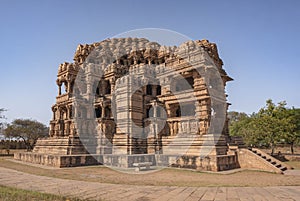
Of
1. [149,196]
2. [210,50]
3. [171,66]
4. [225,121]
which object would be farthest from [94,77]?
[149,196]

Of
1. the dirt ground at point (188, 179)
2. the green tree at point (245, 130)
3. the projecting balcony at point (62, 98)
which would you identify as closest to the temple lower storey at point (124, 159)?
the dirt ground at point (188, 179)

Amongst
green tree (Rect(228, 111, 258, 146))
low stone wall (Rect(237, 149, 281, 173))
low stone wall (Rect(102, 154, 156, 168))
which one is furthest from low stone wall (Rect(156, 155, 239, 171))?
green tree (Rect(228, 111, 258, 146))

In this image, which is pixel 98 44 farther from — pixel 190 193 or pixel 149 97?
pixel 190 193

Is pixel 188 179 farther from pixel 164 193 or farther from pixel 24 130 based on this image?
pixel 24 130

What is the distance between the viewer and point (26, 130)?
41.1 meters

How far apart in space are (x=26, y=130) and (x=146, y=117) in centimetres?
2726

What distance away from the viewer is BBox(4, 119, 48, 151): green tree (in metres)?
40.7

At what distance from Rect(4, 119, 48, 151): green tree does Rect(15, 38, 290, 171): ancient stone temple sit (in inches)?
685

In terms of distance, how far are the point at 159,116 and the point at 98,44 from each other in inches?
627

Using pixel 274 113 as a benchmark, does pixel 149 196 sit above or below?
below

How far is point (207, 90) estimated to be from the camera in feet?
67.8

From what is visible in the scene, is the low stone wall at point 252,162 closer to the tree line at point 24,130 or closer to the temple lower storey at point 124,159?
the temple lower storey at point 124,159

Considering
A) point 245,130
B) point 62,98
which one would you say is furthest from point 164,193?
point 245,130

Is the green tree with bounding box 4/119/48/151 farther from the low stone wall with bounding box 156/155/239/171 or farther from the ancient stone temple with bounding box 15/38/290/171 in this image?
the low stone wall with bounding box 156/155/239/171
